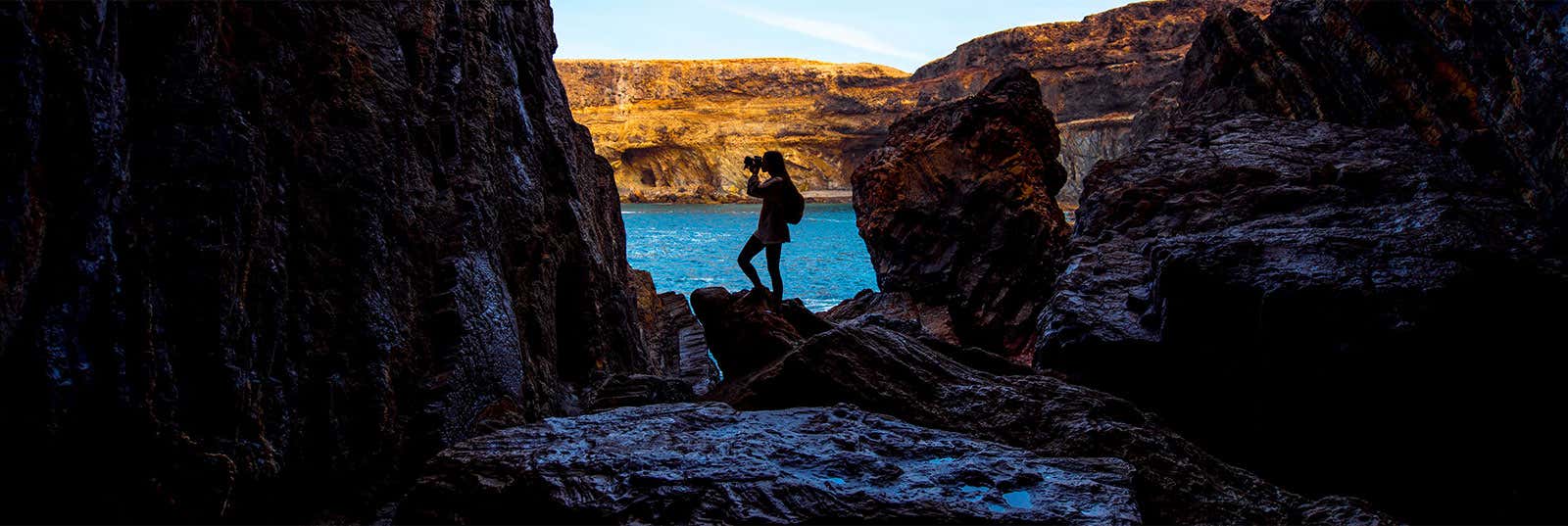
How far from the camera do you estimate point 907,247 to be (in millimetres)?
14320

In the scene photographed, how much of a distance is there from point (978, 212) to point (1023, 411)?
30.8ft

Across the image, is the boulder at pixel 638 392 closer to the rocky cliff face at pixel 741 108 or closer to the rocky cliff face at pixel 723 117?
the rocky cliff face at pixel 741 108

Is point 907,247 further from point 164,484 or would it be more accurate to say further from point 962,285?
point 164,484

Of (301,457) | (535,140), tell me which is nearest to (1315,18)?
(535,140)

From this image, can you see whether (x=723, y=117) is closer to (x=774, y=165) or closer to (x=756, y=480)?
(x=774, y=165)

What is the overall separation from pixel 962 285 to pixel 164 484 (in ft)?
38.0

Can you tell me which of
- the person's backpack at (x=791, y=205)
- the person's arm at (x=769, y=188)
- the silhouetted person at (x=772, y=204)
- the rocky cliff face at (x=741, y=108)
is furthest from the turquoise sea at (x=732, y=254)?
the rocky cliff face at (x=741, y=108)

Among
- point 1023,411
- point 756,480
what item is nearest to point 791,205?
point 1023,411

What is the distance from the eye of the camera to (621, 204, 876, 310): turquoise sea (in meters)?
34.3

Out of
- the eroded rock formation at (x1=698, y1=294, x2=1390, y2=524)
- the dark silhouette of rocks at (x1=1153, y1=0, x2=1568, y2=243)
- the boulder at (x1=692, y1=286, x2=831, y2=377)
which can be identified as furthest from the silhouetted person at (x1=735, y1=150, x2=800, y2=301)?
the dark silhouette of rocks at (x1=1153, y1=0, x2=1568, y2=243)

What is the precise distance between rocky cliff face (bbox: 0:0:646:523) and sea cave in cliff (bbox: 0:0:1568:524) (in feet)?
0.05

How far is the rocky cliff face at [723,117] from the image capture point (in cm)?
10706

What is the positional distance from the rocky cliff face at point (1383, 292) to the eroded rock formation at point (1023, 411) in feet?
2.82

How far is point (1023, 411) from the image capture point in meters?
4.45
